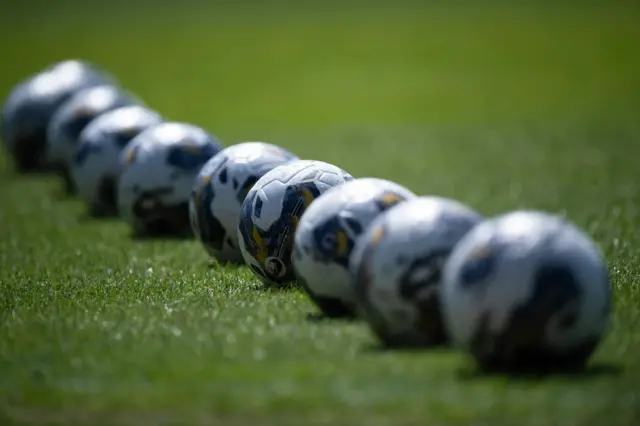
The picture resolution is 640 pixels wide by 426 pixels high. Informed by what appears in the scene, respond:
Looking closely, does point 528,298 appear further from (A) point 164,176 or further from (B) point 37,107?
(B) point 37,107

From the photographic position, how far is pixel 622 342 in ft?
31.9

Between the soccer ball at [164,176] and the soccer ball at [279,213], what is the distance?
4080 mm

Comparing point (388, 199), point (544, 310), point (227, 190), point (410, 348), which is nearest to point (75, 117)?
point (227, 190)

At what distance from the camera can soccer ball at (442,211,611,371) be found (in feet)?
28.1

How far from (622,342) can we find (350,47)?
38.2 meters

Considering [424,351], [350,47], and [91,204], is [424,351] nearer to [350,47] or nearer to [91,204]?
[91,204]

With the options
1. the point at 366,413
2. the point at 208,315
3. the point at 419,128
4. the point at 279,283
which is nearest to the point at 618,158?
the point at 419,128

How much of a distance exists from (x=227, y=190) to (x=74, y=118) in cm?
920

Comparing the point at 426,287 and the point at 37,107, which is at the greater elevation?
the point at 426,287

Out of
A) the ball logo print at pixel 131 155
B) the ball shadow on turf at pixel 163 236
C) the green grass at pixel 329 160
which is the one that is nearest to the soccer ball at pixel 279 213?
the green grass at pixel 329 160

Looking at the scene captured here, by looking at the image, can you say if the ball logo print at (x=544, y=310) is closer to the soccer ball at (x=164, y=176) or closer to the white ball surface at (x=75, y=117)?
the soccer ball at (x=164, y=176)

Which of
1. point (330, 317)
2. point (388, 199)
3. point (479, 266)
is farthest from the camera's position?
point (330, 317)

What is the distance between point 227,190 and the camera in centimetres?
1411

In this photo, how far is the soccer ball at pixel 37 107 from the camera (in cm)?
2483
